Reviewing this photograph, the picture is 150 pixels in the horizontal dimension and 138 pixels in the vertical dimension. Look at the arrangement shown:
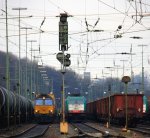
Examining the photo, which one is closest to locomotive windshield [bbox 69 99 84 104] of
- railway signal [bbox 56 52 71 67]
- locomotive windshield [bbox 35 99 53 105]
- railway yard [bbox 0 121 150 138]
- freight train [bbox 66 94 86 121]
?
freight train [bbox 66 94 86 121]

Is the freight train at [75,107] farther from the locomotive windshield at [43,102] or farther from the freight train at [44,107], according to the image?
the locomotive windshield at [43,102]

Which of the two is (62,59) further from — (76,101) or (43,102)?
(76,101)

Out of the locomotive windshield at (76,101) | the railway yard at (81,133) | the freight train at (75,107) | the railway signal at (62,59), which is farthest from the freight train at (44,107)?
the railway signal at (62,59)

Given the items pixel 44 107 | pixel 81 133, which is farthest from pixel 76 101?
pixel 81 133

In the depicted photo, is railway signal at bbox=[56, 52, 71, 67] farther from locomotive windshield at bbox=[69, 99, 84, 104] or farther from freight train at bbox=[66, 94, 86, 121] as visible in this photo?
locomotive windshield at bbox=[69, 99, 84, 104]

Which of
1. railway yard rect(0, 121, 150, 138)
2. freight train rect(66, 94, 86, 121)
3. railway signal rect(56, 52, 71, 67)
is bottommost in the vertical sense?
railway yard rect(0, 121, 150, 138)

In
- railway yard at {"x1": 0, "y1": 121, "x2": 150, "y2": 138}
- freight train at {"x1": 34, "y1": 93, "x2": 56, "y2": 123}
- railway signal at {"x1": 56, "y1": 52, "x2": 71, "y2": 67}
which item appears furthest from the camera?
freight train at {"x1": 34, "y1": 93, "x2": 56, "y2": 123}

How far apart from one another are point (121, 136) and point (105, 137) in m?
1.14

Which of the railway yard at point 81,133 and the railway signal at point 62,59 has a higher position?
the railway signal at point 62,59

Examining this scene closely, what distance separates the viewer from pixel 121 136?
3091 cm

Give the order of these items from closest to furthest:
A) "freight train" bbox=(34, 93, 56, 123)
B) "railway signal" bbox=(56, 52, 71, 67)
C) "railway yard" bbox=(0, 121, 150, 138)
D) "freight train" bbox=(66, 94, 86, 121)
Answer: "railway signal" bbox=(56, 52, 71, 67), "railway yard" bbox=(0, 121, 150, 138), "freight train" bbox=(34, 93, 56, 123), "freight train" bbox=(66, 94, 86, 121)

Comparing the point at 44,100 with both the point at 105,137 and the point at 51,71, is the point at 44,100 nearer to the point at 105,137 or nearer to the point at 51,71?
the point at 105,137

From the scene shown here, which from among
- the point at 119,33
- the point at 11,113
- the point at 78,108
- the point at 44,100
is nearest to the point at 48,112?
the point at 44,100

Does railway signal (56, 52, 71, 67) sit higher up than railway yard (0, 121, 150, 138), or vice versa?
railway signal (56, 52, 71, 67)
